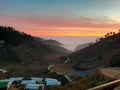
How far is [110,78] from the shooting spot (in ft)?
70.2

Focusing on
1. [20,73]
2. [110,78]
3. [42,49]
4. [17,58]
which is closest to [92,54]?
[17,58]

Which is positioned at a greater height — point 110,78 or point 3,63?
point 110,78

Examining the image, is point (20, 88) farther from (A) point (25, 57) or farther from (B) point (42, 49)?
(B) point (42, 49)

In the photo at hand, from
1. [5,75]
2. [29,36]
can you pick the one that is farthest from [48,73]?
[29,36]

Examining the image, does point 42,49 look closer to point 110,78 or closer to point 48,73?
point 48,73

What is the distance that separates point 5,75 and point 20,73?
10.6 feet

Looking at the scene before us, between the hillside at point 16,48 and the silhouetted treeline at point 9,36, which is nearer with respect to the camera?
the hillside at point 16,48

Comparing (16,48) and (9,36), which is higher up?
(9,36)

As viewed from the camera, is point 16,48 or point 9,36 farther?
point 9,36

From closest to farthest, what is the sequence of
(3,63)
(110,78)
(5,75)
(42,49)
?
(110,78) < (5,75) < (3,63) < (42,49)

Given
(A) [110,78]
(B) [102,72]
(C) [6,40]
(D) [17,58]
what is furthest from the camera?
(C) [6,40]

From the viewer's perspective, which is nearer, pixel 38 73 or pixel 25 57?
pixel 38 73

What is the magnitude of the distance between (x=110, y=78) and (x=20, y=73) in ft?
113

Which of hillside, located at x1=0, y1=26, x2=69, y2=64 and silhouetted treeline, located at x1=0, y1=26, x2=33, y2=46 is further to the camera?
silhouetted treeline, located at x1=0, y1=26, x2=33, y2=46
